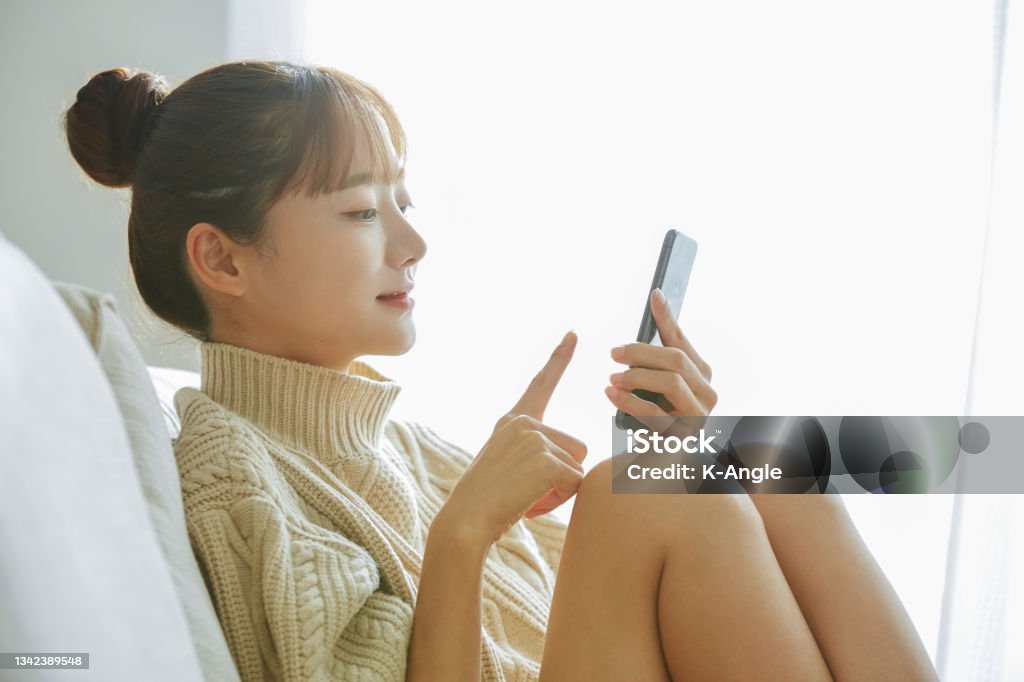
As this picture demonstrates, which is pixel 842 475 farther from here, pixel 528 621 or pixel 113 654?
pixel 113 654

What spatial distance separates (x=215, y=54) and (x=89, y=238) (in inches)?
19.9

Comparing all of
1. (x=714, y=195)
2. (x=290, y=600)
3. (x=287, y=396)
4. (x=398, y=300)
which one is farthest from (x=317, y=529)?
(x=714, y=195)

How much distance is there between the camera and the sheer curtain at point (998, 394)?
5.35 ft

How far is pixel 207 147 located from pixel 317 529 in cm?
43

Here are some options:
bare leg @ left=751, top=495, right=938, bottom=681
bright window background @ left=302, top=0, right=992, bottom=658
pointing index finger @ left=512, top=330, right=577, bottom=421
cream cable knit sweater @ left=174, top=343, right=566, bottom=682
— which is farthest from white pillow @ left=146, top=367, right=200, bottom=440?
bright window background @ left=302, top=0, right=992, bottom=658

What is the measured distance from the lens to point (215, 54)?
2168 mm

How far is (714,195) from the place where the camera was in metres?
1.90

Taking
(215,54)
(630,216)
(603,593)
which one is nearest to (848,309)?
(630,216)

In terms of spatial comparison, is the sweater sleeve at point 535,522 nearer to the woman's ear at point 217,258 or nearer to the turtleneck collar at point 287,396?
the turtleneck collar at point 287,396

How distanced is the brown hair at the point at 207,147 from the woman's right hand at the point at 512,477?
33cm

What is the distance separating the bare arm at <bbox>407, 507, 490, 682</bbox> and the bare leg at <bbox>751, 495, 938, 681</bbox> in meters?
0.31

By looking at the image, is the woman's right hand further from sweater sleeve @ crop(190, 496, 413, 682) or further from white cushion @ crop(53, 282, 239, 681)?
white cushion @ crop(53, 282, 239, 681)

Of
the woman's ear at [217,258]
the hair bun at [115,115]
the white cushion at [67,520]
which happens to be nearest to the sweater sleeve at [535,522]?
the woman's ear at [217,258]

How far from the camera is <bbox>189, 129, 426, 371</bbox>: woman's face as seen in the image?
1006 millimetres
